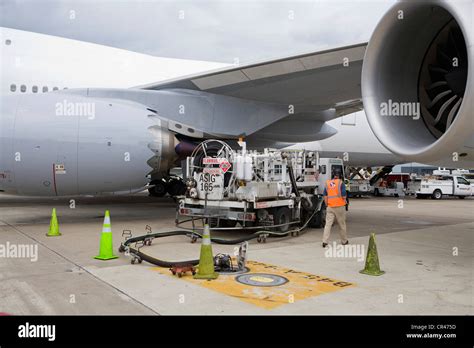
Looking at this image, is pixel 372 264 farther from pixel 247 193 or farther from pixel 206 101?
pixel 206 101

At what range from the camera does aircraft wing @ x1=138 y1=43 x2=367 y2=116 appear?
30.3ft

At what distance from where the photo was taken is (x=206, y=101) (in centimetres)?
1128

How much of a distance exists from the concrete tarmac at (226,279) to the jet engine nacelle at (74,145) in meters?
1.06

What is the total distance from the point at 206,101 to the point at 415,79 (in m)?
6.27

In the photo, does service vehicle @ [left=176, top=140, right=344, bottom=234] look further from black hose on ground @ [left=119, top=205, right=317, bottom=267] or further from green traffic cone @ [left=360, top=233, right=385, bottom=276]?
green traffic cone @ [left=360, top=233, right=385, bottom=276]

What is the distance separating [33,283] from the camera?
200 inches

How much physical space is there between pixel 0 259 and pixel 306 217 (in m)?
6.50

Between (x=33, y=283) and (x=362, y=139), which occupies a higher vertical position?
(x=362, y=139)

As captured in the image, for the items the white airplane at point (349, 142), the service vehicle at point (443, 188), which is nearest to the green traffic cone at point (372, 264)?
the white airplane at point (349, 142)

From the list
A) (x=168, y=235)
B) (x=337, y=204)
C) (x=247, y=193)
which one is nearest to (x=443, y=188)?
(x=337, y=204)

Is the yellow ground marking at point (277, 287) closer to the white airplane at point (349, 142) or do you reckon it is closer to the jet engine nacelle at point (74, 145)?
the jet engine nacelle at point (74, 145)

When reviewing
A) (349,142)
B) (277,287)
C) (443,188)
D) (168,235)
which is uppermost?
(349,142)
